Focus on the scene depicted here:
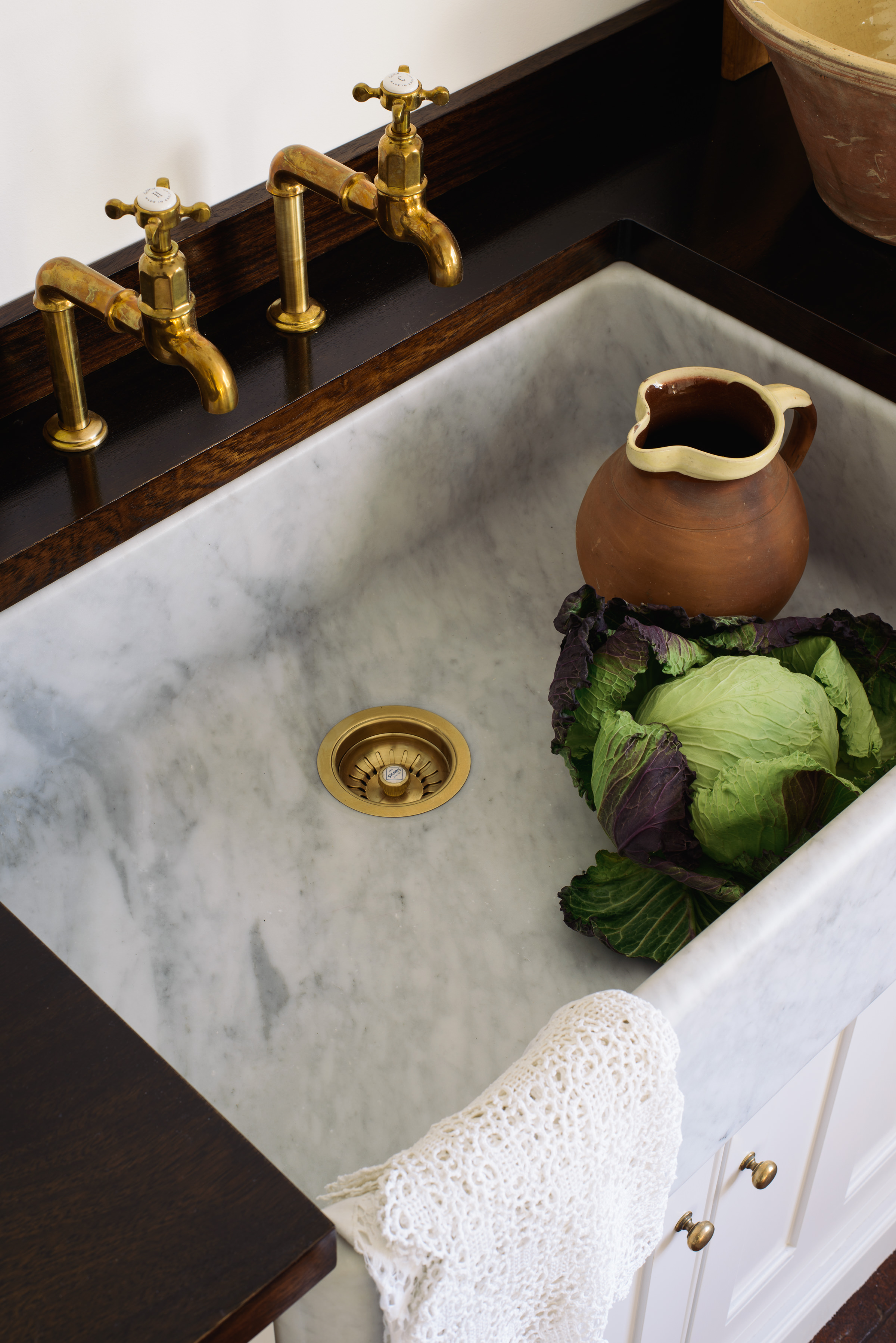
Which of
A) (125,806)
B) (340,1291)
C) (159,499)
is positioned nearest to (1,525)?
(159,499)

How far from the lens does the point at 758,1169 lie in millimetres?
1001

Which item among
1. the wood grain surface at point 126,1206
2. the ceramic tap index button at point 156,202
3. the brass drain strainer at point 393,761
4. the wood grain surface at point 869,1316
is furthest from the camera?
the wood grain surface at point 869,1316

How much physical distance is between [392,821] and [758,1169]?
1.35 ft

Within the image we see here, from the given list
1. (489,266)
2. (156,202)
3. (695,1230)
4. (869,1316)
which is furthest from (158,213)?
(869,1316)

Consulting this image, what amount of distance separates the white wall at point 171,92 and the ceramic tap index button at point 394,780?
44cm

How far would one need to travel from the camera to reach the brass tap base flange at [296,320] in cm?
104

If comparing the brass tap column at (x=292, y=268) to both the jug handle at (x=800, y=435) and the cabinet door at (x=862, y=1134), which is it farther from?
the cabinet door at (x=862, y=1134)

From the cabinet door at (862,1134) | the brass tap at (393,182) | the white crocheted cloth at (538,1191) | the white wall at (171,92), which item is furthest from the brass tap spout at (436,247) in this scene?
the cabinet door at (862,1134)

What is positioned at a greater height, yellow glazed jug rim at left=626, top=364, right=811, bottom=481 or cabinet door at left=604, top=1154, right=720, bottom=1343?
yellow glazed jug rim at left=626, top=364, right=811, bottom=481

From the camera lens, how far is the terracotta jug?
0.93 meters

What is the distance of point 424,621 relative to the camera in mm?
1126

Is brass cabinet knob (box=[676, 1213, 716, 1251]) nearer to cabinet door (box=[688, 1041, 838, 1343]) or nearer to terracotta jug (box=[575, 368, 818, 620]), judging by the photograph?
cabinet door (box=[688, 1041, 838, 1343])

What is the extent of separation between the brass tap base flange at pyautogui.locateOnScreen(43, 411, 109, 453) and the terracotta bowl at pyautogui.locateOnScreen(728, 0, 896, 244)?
626mm

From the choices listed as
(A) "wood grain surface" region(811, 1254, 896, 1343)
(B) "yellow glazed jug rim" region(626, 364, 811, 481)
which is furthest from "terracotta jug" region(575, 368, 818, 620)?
(A) "wood grain surface" region(811, 1254, 896, 1343)
